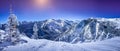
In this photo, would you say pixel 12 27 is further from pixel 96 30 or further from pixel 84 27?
pixel 84 27

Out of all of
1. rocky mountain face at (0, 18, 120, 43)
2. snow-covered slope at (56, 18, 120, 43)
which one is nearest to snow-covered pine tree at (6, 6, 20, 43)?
rocky mountain face at (0, 18, 120, 43)

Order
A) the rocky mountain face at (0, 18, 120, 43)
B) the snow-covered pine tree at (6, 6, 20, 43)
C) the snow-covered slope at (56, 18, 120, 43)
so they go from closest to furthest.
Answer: the snow-covered pine tree at (6, 6, 20, 43) < the rocky mountain face at (0, 18, 120, 43) < the snow-covered slope at (56, 18, 120, 43)

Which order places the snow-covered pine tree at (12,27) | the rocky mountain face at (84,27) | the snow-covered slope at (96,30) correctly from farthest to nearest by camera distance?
the snow-covered slope at (96,30)
the rocky mountain face at (84,27)
the snow-covered pine tree at (12,27)

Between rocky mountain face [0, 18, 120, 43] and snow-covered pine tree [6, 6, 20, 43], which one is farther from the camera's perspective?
rocky mountain face [0, 18, 120, 43]

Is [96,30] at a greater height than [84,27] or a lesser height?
lesser

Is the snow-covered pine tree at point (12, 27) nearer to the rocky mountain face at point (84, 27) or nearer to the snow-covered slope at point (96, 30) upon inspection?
the rocky mountain face at point (84, 27)

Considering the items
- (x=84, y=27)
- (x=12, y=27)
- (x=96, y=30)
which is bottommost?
(x=96, y=30)

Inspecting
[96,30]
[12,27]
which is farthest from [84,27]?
[12,27]

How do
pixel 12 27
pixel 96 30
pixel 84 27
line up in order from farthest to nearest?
pixel 84 27, pixel 96 30, pixel 12 27

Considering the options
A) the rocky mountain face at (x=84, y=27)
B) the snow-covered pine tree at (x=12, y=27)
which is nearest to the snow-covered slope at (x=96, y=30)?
the rocky mountain face at (x=84, y=27)

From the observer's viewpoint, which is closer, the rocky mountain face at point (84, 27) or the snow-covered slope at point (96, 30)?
the rocky mountain face at point (84, 27)

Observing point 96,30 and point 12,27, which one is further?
point 96,30

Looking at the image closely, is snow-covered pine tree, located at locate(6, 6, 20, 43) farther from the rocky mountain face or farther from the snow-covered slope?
the snow-covered slope

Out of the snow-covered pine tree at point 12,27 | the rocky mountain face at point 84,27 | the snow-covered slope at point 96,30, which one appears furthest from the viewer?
the snow-covered slope at point 96,30
